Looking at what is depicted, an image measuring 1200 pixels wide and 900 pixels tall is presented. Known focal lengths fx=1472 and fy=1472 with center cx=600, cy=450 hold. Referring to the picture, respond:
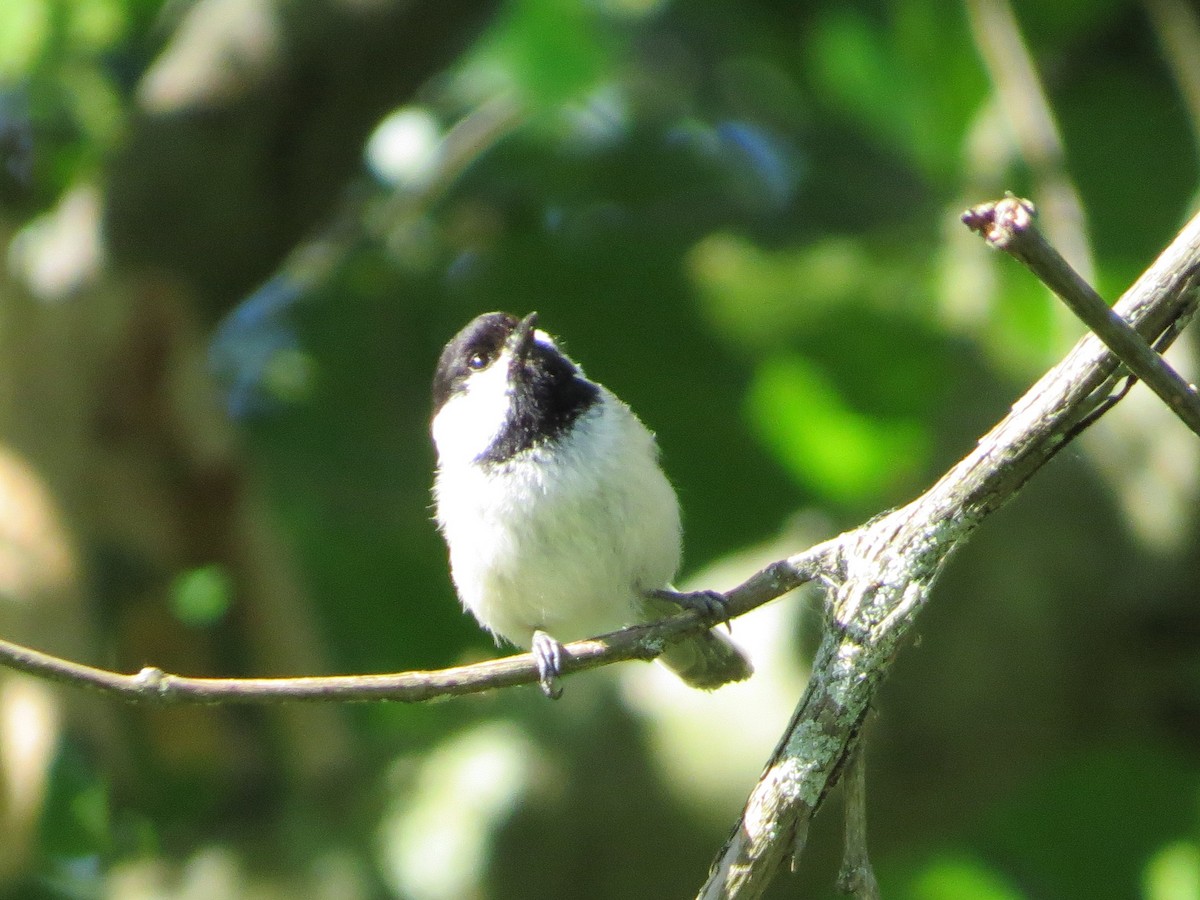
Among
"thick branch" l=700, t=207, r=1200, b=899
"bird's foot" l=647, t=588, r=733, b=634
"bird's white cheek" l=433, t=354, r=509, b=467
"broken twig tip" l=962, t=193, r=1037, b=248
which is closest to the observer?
"broken twig tip" l=962, t=193, r=1037, b=248

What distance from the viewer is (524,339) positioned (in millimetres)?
2785

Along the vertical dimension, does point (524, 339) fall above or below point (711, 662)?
above

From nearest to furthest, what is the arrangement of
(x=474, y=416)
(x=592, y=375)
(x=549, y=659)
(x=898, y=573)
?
(x=898, y=573) < (x=549, y=659) < (x=474, y=416) < (x=592, y=375)

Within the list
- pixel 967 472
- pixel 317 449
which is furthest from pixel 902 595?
pixel 317 449

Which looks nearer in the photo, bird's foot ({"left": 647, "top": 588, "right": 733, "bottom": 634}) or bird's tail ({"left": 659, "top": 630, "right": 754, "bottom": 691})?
bird's foot ({"left": 647, "top": 588, "right": 733, "bottom": 634})

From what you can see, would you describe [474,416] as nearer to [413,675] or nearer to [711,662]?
[711,662]

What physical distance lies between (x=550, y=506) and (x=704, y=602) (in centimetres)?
43

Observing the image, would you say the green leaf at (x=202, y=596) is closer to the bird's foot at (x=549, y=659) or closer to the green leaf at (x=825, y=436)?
the bird's foot at (x=549, y=659)

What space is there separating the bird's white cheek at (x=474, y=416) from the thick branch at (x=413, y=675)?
1.10m

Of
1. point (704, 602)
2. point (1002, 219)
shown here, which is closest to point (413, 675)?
point (1002, 219)

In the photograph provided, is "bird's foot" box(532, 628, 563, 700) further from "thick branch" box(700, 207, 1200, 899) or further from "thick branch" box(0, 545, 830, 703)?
"thick branch" box(700, 207, 1200, 899)

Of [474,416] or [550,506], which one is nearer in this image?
[550,506]

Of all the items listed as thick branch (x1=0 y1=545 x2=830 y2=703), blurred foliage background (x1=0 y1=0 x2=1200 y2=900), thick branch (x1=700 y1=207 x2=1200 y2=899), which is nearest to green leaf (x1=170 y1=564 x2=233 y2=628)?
blurred foliage background (x1=0 y1=0 x2=1200 y2=900)

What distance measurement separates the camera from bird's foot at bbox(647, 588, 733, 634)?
158 centimetres
